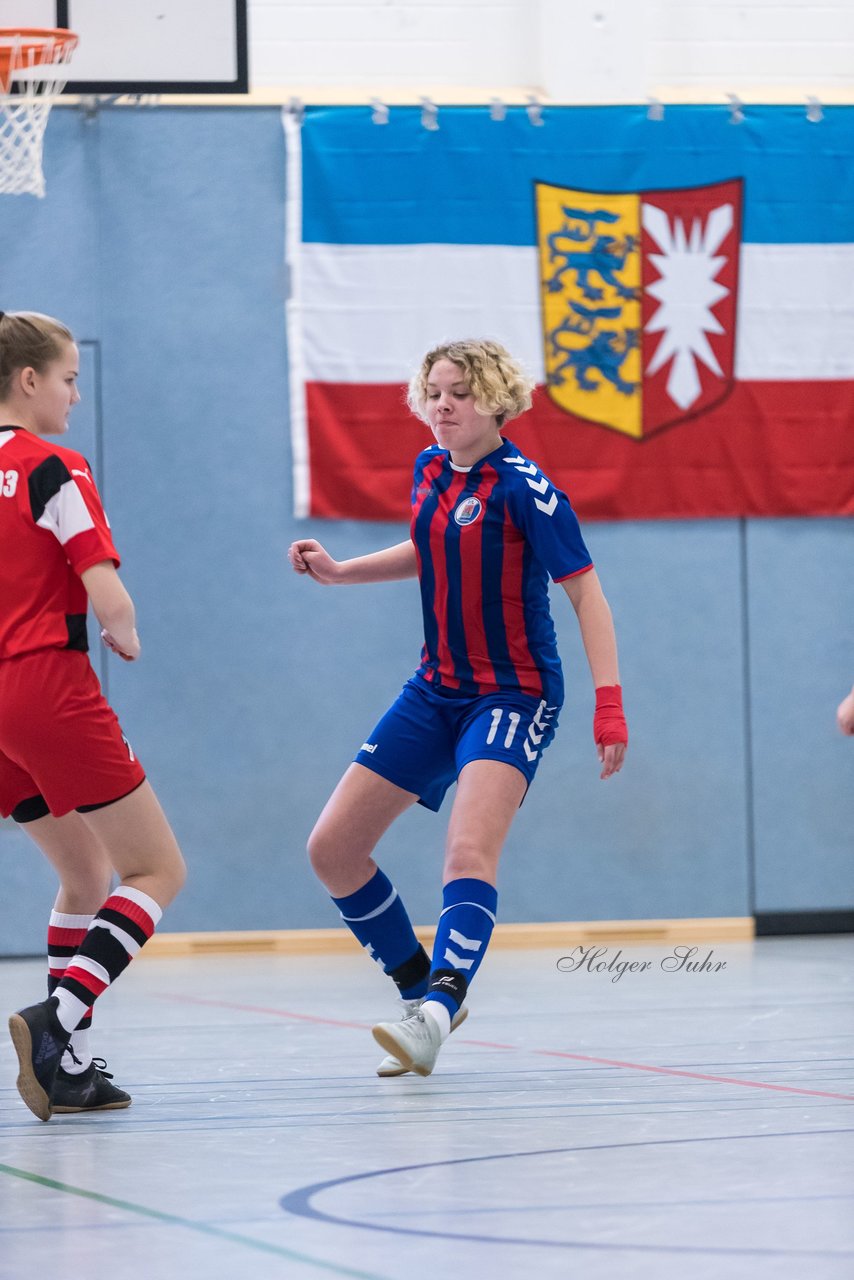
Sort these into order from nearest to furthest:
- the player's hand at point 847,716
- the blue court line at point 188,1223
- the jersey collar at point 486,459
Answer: the blue court line at point 188,1223, the player's hand at point 847,716, the jersey collar at point 486,459

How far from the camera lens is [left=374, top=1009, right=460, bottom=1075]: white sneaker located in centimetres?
377

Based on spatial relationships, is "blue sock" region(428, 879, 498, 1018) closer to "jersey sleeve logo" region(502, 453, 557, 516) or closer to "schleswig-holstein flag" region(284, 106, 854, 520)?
"jersey sleeve logo" region(502, 453, 557, 516)

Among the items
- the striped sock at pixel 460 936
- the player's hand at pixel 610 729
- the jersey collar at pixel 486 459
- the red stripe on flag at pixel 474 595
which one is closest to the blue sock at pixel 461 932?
the striped sock at pixel 460 936

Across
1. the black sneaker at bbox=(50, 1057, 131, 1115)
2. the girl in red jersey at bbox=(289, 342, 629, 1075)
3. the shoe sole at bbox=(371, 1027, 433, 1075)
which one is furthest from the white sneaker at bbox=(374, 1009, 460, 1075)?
the black sneaker at bbox=(50, 1057, 131, 1115)

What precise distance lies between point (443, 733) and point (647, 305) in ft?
15.6

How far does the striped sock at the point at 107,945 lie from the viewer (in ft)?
11.7

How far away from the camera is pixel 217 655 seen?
822cm

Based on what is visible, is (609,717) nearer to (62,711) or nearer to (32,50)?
(62,711)

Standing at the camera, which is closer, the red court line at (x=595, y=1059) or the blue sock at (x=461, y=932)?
the red court line at (x=595, y=1059)

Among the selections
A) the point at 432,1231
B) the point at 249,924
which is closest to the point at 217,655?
the point at 249,924

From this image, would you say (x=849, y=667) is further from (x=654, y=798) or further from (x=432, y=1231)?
(x=432, y=1231)

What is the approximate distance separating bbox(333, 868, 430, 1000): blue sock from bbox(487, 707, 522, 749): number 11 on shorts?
1.64 feet

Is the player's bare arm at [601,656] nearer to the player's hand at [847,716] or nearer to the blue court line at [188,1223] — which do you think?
the player's hand at [847,716]

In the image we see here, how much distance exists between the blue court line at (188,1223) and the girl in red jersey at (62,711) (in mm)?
520
